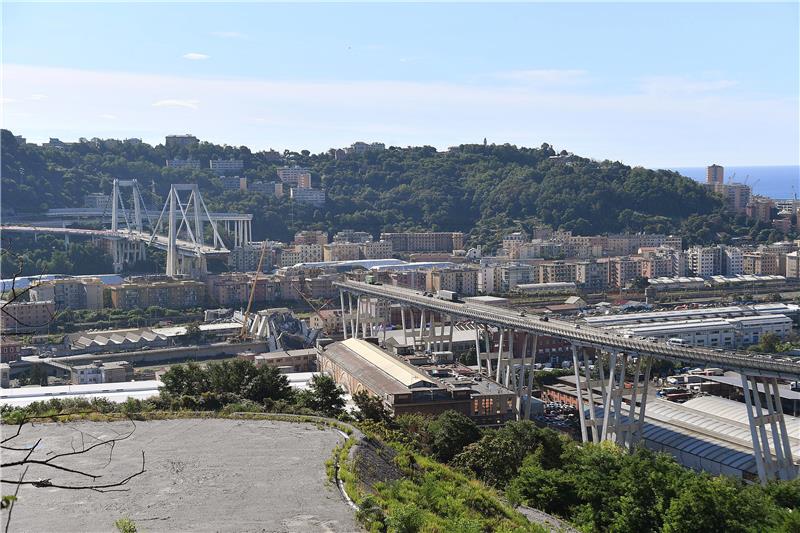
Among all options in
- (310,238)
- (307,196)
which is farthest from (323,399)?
(307,196)

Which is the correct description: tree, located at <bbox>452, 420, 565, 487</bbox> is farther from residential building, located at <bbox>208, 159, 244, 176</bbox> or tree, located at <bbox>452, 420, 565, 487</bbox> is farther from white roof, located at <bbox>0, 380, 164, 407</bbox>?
residential building, located at <bbox>208, 159, 244, 176</bbox>

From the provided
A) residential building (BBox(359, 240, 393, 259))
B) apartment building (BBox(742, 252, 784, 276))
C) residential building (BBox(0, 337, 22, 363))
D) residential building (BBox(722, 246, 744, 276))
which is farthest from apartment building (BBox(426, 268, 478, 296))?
residential building (BBox(0, 337, 22, 363))

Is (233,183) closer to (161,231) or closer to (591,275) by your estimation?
(161,231)

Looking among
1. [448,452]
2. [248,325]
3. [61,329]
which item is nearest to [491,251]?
[248,325]

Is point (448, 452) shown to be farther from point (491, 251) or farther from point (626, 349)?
point (491, 251)

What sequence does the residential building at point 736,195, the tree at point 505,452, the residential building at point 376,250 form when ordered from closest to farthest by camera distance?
the tree at point 505,452
the residential building at point 376,250
the residential building at point 736,195

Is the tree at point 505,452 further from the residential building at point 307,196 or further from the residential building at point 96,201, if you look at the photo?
the residential building at point 96,201

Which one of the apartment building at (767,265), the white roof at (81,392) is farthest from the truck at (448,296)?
the apartment building at (767,265)
